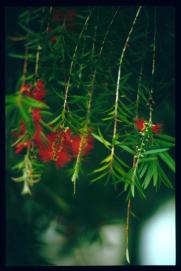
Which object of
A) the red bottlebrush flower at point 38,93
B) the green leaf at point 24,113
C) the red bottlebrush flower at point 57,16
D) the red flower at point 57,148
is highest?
the red bottlebrush flower at point 57,16

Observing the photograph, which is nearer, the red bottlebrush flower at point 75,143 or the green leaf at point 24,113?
the green leaf at point 24,113

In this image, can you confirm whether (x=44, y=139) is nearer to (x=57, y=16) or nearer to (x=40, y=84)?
(x=40, y=84)

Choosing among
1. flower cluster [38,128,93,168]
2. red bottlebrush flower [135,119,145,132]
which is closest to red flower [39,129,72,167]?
flower cluster [38,128,93,168]

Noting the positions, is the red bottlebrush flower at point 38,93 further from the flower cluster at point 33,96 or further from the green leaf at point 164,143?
the green leaf at point 164,143

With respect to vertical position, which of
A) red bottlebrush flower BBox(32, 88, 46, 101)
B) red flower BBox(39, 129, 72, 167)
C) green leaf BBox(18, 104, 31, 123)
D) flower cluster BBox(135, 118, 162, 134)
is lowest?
red flower BBox(39, 129, 72, 167)

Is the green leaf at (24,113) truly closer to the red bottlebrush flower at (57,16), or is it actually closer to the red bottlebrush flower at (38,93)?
the red bottlebrush flower at (38,93)

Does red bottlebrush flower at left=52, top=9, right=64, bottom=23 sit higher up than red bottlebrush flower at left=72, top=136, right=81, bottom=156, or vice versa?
red bottlebrush flower at left=52, top=9, right=64, bottom=23

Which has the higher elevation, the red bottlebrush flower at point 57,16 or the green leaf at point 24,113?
the red bottlebrush flower at point 57,16

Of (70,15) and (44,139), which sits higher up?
(70,15)

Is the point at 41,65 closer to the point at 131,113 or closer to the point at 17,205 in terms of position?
the point at 131,113

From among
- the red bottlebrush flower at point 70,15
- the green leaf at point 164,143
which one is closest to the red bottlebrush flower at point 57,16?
the red bottlebrush flower at point 70,15

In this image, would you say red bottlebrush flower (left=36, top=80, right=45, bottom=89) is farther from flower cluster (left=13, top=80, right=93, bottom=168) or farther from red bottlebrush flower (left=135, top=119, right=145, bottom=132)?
red bottlebrush flower (left=135, top=119, right=145, bottom=132)

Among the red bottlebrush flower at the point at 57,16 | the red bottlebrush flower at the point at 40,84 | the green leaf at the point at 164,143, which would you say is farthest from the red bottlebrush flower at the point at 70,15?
the green leaf at the point at 164,143

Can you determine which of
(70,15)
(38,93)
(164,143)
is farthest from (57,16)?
(164,143)
